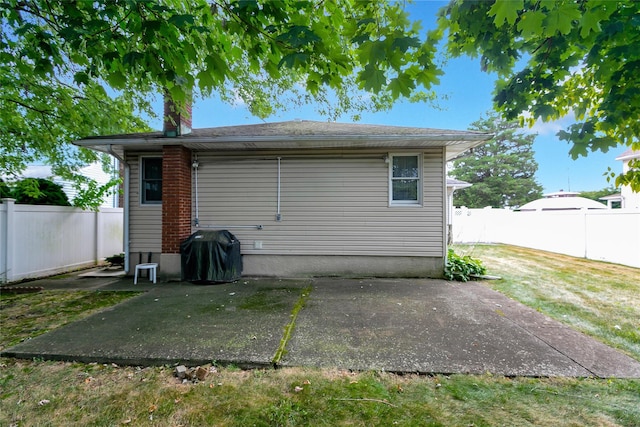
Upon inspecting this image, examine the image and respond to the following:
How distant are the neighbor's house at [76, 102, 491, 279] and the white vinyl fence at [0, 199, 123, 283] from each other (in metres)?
1.97

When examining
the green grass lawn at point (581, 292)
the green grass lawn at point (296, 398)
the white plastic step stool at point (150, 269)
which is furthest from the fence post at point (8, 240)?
the green grass lawn at point (581, 292)

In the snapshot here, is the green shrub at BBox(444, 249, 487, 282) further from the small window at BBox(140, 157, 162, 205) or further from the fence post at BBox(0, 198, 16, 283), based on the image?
the fence post at BBox(0, 198, 16, 283)

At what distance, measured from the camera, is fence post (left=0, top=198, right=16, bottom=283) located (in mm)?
5684

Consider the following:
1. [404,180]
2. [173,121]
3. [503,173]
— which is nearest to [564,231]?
[404,180]

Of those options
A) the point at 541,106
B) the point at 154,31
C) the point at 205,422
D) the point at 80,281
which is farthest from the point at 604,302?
the point at 80,281

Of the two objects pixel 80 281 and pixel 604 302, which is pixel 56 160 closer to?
pixel 80 281

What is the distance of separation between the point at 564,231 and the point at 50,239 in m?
15.1

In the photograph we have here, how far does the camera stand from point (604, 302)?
184 inches

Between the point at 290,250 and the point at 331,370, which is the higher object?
the point at 290,250

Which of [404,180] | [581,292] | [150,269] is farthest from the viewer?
[404,180]

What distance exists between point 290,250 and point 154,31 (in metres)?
4.76

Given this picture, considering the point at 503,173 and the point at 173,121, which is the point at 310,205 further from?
the point at 503,173

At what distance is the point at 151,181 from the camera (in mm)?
6531

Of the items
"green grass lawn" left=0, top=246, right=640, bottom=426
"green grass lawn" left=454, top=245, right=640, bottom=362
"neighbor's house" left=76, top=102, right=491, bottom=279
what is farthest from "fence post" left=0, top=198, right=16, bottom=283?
"green grass lawn" left=454, top=245, right=640, bottom=362
